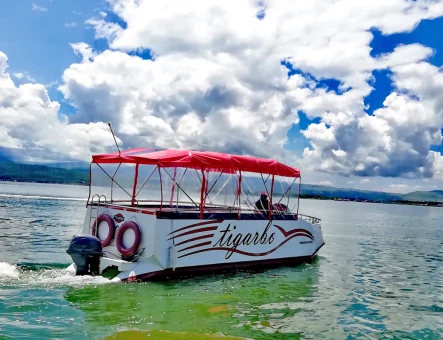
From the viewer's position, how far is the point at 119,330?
9789 mm

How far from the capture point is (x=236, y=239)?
17.2 metres

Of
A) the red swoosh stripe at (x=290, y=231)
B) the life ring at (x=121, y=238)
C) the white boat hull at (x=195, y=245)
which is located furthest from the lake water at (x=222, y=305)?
the red swoosh stripe at (x=290, y=231)

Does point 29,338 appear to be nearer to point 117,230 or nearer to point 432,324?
point 117,230

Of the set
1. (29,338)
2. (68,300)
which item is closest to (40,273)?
(68,300)

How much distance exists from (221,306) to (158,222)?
3.71 meters

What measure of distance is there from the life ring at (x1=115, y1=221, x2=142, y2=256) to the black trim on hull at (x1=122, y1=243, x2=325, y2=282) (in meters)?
0.99

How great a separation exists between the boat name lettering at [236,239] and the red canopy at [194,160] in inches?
93.5

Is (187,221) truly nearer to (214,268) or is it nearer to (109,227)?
(214,268)

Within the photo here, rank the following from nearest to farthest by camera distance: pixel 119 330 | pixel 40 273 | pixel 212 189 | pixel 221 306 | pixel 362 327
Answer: pixel 119 330
pixel 362 327
pixel 221 306
pixel 40 273
pixel 212 189

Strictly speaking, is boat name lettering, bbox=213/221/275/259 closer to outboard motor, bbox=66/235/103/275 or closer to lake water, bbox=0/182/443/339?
lake water, bbox=0/182/443/339

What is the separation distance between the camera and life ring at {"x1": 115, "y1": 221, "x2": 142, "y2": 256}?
14.7 meters

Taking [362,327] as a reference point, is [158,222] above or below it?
above

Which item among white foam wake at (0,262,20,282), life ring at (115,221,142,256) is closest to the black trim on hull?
life ring at (115,221,142,256)

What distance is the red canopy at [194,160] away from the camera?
595 inches
